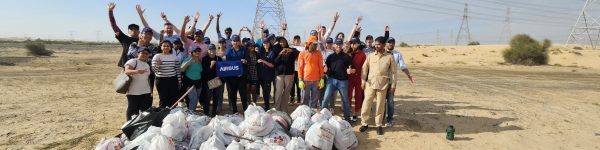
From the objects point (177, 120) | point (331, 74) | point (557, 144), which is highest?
point (331, 74)

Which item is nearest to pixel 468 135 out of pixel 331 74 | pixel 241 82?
pixel 331 74

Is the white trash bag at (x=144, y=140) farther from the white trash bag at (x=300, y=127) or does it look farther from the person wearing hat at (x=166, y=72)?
the white trash bag at (x=300, y=127)

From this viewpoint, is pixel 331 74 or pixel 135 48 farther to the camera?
pixel 331 74

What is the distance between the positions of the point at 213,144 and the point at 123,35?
2794mm

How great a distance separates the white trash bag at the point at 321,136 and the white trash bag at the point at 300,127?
0.94ft

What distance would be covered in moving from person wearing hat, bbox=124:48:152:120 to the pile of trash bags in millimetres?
563

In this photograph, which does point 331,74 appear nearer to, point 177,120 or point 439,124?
point 439,124

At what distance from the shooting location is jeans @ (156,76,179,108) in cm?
563

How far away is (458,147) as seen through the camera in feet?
17.7

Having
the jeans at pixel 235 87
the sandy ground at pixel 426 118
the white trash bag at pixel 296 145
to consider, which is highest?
the jeans at pixel 235 87

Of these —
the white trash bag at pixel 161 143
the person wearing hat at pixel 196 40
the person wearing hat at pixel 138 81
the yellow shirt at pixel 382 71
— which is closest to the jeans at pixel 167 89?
the person wearing hat at pixel 138 81

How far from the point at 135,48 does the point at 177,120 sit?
5.62 feet

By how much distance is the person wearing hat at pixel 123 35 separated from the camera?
579cm

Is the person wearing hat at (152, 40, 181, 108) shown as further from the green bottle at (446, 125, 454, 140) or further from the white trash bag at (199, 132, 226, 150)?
the green bottle at (446, 125, 454, 140)
